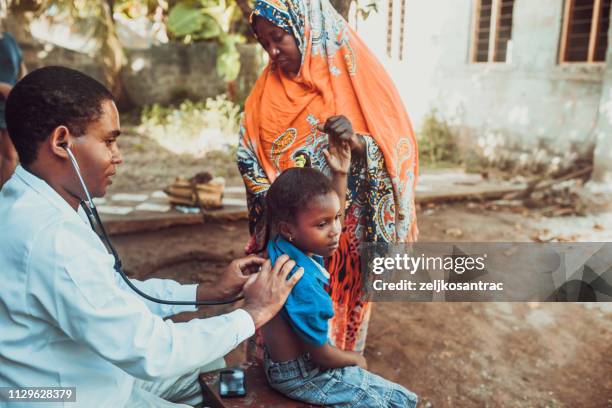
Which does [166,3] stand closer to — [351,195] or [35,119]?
[351,195]

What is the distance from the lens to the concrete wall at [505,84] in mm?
7230

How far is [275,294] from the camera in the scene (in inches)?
63.8

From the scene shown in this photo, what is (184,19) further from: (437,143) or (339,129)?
(339,129)

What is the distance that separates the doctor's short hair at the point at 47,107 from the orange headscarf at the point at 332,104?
1.21 meters

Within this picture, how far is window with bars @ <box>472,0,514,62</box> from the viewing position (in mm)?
8188

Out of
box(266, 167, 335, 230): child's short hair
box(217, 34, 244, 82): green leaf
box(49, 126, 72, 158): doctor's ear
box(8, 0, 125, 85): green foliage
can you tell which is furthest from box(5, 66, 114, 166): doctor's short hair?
box(8, 0, 125, 85): green foliage

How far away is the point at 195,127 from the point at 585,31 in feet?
21.2

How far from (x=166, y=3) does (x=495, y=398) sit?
10423 mm

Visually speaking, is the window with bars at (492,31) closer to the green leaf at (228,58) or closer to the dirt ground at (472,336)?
the dirt ground at (472,336)

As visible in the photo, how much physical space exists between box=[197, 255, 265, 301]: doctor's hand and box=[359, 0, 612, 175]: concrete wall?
6219 mm

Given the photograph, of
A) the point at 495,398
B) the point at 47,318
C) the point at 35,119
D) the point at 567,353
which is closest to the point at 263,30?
the point at 35,119

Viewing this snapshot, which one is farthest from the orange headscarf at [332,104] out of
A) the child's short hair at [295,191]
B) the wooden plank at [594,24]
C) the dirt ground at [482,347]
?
the wooden plank at [594,24]

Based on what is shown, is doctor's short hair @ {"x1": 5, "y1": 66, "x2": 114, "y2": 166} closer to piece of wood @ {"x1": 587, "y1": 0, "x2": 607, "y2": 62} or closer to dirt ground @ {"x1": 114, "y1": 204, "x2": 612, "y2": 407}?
dirt ground @ {"x1": 114, "y1": 204, "x2": 612, "y2": 407}

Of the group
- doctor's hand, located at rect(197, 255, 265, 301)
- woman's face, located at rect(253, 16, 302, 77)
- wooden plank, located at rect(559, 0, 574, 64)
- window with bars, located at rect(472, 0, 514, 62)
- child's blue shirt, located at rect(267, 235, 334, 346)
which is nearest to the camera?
child's blue shirt, located at rect(267, 235, 334, 346)
